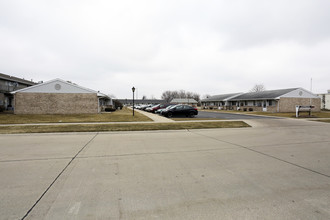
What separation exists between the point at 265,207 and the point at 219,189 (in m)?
0.81

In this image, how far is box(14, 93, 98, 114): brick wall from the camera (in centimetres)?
2228

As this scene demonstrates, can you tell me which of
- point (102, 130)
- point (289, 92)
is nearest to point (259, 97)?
point (289, 92)

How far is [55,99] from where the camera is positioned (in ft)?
75.5

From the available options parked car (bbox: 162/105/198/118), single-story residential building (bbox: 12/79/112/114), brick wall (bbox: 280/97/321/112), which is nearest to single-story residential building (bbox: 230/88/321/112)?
brick wall (bbox: 280/97/321/112)

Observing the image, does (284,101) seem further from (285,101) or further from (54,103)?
(54,103)

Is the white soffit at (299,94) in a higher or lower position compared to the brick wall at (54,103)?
higher

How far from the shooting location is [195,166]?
471 cm

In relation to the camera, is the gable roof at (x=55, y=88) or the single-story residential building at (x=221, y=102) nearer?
the gable roof at (x=55, y=88)

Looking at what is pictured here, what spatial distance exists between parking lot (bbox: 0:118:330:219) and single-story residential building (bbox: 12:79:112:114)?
18489 mm

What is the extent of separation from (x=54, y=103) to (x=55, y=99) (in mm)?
533

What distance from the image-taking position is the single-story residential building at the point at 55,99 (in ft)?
73.3

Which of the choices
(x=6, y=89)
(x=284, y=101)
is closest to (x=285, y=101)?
(x=284, y=101)

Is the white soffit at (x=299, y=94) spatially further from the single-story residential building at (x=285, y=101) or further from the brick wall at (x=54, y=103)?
Answer: the brick wall at (x=54, y=103)

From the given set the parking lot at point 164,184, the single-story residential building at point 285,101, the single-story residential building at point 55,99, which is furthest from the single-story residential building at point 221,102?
the parking lot at point 164,184
